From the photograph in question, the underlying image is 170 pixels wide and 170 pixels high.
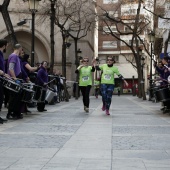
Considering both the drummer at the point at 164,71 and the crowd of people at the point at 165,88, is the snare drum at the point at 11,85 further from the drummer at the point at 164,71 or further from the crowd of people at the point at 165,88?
the drummer at the point at 164,71

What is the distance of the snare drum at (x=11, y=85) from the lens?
11.5m

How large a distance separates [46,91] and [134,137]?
721cm

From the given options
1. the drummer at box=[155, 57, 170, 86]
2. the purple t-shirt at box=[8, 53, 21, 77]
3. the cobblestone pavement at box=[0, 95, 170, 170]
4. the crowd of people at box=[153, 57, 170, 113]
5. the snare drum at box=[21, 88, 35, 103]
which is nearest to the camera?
the cobblestone pavement at box=[0, 95, 170, 170]

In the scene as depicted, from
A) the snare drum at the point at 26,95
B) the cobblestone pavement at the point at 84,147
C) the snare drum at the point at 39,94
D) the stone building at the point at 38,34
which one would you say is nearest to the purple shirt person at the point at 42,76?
the snare drum at the point at 39,94

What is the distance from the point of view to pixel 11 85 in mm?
11617

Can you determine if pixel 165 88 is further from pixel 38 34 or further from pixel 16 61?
pixel 38 34

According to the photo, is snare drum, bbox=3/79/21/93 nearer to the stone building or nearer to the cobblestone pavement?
the cobblestone pavement

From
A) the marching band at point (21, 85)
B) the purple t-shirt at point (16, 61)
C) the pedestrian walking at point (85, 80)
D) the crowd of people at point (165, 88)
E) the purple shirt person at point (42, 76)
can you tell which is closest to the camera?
the marching band at point (21, 85)

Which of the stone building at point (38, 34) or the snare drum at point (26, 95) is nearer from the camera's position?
the snare drum at point (26, 95)

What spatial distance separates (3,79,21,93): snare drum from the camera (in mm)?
11516

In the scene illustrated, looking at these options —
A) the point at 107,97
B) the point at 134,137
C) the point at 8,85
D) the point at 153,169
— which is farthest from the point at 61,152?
the point at 107,97

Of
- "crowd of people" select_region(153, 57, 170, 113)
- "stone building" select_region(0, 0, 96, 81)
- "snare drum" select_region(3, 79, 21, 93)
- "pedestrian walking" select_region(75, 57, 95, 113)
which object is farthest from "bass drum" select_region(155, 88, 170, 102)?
"stone building" select_region(0, 0, 96, 81)

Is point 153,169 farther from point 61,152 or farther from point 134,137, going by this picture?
point 134,137

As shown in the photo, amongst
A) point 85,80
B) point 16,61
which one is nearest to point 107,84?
point 85,80
